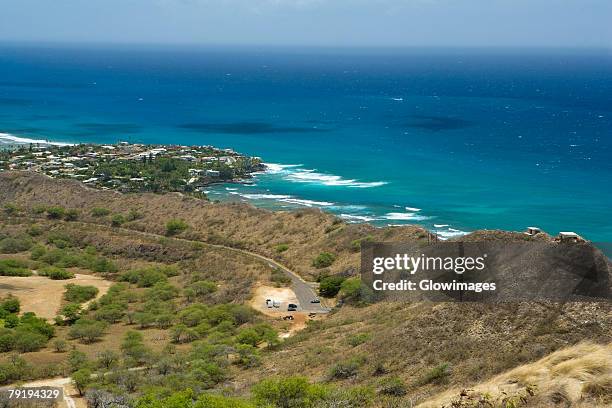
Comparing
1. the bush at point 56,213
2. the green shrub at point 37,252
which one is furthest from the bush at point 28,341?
the bush at point 56,213

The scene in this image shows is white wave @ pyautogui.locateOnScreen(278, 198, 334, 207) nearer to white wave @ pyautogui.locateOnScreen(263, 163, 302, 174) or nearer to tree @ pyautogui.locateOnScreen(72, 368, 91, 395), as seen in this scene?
white wave @ pyautogui.locateOnScreen(263, 163, 302, 174)

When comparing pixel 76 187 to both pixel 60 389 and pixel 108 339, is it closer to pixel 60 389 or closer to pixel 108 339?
pixel 108 339

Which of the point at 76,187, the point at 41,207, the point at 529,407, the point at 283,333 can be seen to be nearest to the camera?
the point at 529,407

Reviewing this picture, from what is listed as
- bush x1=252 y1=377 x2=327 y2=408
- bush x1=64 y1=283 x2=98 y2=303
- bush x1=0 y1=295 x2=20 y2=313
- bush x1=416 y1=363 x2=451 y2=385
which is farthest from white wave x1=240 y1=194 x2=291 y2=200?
bush x1=416 y1=363 x2=451 y2=385

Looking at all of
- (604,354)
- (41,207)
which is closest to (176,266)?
(41,207)

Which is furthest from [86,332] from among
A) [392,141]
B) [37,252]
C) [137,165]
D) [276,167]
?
[392,141]

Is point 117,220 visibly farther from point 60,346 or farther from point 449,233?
point 449,233
